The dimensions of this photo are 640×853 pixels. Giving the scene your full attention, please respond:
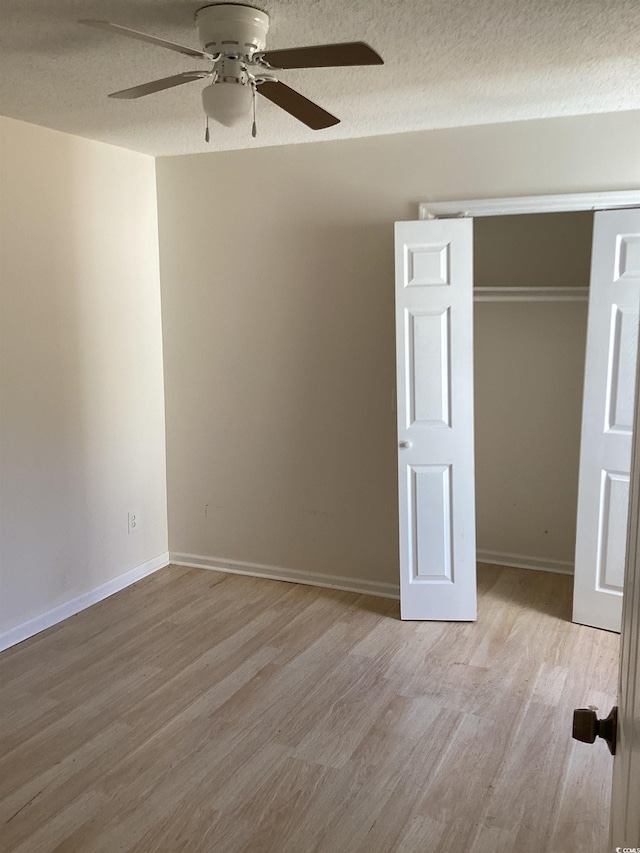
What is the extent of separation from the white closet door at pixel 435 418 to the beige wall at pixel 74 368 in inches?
65.8

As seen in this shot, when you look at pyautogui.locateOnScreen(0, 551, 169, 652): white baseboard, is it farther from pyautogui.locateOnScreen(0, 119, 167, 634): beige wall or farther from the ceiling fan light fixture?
the ceiling fan light fixture

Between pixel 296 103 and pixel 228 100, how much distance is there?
29 centimetres

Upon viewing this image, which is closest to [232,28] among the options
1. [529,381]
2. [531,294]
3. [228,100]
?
[228,100]

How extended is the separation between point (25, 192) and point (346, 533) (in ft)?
8.19

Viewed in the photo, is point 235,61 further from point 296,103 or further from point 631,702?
point 631,702

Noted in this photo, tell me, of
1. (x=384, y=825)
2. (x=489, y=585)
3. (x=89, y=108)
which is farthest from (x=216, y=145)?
(x=384, y=825)

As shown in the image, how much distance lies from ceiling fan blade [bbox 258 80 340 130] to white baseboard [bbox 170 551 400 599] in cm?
263

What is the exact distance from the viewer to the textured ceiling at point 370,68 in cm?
234

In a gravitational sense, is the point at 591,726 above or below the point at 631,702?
below

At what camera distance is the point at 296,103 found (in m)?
2.55

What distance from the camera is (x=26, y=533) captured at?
3.84 meters

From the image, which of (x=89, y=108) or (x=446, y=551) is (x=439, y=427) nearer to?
(x=446, y=551)

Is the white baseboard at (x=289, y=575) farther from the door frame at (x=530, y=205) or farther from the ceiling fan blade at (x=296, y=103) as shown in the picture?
the ceiling fan blade at (x=296, y=103)

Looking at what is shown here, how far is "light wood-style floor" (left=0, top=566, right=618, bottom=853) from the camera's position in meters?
2.43
